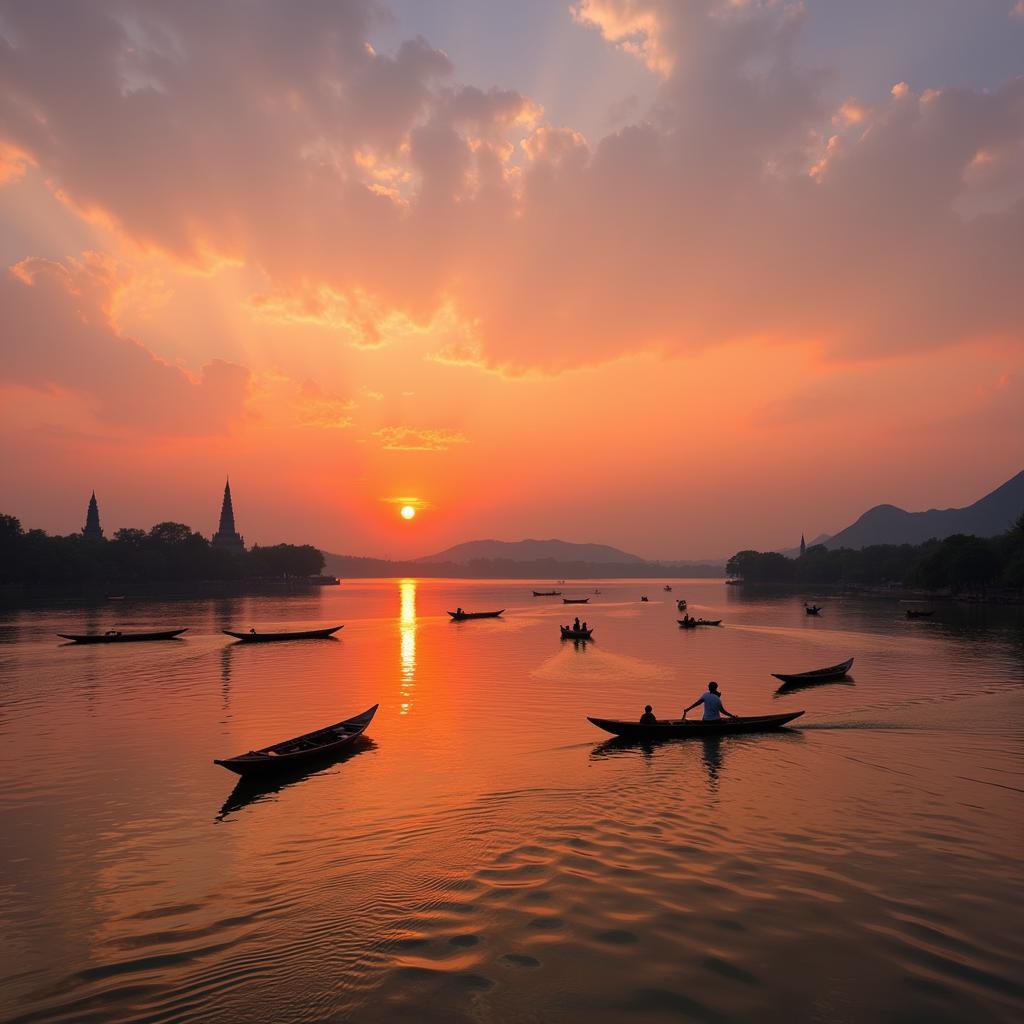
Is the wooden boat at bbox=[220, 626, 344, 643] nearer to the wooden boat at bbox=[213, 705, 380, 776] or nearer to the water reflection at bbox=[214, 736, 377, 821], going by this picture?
the wooden boat at bbox=[213, 705, 380, 776]

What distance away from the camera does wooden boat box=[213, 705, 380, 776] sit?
79.4ft

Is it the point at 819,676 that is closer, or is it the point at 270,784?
the point at 270,784

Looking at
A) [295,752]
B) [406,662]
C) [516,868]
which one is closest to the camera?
[516,868]

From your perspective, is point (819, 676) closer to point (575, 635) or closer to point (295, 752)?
point (575, 635)

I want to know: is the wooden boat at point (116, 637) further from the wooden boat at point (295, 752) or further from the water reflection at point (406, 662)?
the wooden boat at point (295, 752)

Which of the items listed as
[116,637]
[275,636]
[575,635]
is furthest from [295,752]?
[116,637]

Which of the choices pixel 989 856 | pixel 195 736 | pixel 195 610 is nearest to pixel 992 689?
pixel 989 856

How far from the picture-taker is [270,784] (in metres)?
24.5

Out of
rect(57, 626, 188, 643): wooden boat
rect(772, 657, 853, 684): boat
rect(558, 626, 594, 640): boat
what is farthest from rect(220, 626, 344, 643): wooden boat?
rect(772, 657, 853, 684): boat

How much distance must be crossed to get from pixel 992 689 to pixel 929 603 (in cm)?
11486

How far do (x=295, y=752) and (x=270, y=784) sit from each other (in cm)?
160

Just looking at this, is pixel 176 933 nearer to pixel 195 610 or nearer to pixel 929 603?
→ pixel 195 610

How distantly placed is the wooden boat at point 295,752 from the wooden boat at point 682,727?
10789mm

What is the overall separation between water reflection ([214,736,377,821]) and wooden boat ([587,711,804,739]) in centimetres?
1068
